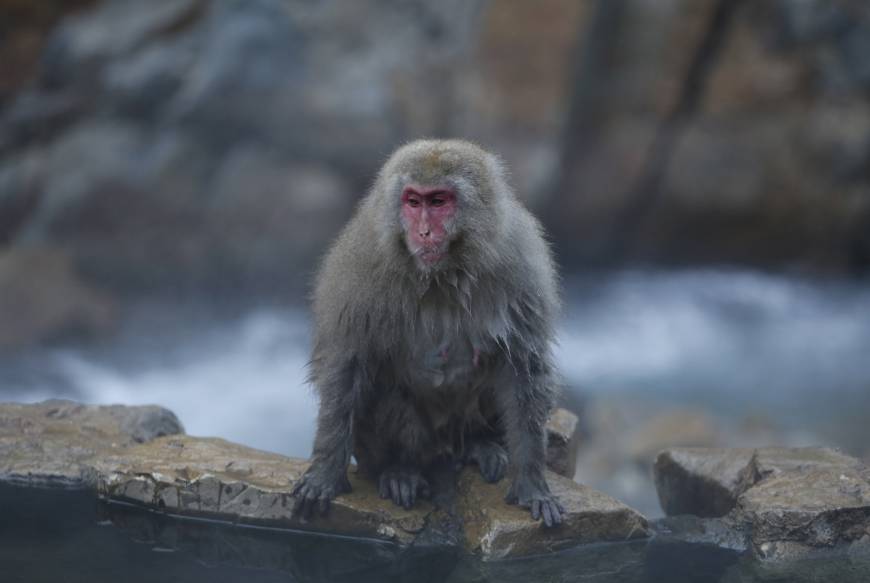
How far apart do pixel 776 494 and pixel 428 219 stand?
5.69ft

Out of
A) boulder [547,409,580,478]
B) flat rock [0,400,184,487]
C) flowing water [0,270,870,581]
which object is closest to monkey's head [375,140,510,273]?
boulder [547,409,580,478]

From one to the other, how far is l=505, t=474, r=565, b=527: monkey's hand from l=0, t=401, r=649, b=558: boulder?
0.12 feet

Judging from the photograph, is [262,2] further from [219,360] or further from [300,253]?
[219,360]

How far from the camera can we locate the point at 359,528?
14.1 feet

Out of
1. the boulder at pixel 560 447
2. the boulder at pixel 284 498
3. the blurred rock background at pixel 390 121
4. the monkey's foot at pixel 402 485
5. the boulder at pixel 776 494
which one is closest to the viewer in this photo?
the boulder at pixel 776 494

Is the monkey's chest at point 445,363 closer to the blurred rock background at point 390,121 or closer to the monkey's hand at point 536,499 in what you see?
the monkey's hand at point 536,499

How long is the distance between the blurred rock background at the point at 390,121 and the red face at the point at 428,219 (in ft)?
20.7

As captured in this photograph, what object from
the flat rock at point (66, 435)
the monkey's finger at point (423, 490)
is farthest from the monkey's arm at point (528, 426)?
the flat rock at point (66, 435)

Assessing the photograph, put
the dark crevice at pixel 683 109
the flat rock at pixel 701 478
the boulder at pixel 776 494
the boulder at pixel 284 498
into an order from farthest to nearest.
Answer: the dark crevice at pixel 683 109
the flat rock at pixel 701 478
the boulder at pixel 284 498
the boulder at pixel 776 494

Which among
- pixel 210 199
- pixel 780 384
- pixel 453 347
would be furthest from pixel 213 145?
pixel 453 347

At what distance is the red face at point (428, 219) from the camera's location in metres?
3.95

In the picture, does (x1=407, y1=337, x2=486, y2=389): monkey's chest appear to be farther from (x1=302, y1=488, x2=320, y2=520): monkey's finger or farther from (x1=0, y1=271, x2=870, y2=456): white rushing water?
(x1=0, y1=271, x2=870, y2=456): white rushing water

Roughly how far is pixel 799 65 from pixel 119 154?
21.6ft

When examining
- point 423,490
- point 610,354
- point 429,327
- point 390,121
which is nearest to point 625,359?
point 610,354
